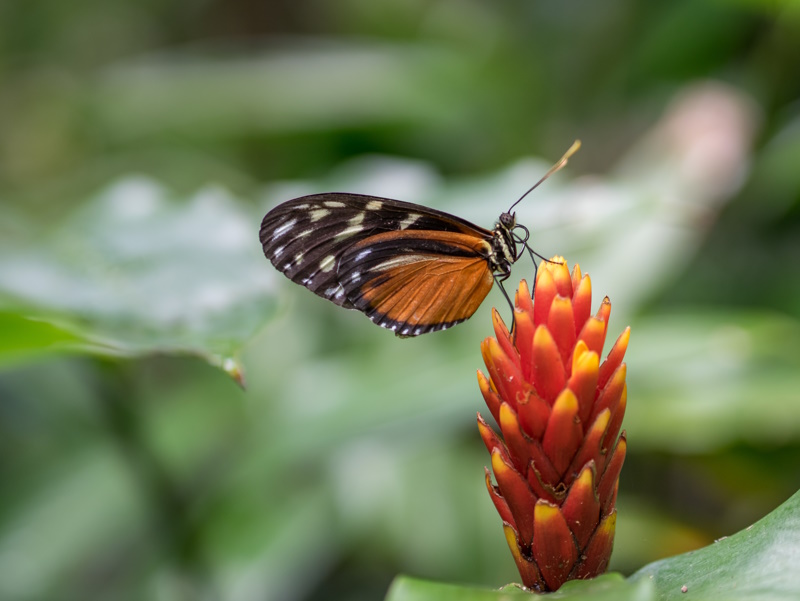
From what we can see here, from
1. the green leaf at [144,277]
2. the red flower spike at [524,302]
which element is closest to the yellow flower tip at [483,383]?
the red flower spike at [524,302]

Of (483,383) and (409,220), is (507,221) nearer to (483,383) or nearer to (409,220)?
(409,220)

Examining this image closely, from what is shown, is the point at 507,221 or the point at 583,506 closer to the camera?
the point at 583,506

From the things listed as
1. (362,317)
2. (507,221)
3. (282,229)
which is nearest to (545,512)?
(507,221)

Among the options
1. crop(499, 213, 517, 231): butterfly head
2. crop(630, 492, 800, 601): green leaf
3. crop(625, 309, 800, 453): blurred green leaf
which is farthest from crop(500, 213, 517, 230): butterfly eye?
crop(625, 309, 800, 453): blurred green leaf

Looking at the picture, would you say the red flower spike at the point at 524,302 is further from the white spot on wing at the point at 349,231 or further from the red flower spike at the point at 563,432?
the white spot on wing at the point at 349,231

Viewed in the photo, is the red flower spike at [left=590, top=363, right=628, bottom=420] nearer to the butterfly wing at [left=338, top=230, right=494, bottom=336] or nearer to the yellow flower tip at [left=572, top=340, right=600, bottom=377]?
the yellow flower tip at [left=572, top=340, right=600, bottom=377]

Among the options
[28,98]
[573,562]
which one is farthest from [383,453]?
[28,98]

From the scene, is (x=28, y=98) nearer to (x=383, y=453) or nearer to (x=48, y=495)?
(x=48, y=495)
